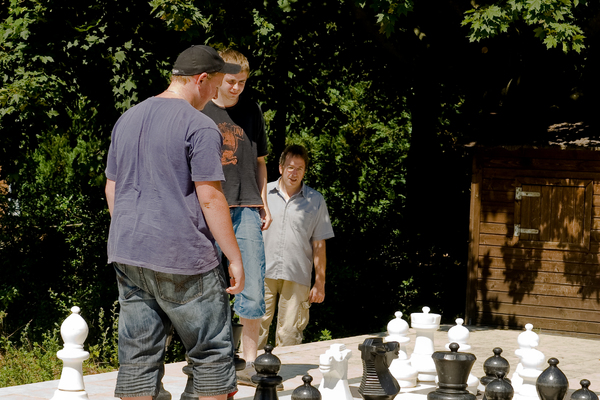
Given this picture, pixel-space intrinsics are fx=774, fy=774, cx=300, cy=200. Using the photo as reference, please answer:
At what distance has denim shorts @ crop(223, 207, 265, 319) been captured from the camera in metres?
5.16

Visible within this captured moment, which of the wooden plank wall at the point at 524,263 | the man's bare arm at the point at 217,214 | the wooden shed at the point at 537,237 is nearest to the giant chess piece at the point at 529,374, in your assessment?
the man's bare arm at the point at 217,214

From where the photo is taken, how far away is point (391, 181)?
601 inches

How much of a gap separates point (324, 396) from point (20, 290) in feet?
41.6

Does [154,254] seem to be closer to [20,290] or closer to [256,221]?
[256,221]

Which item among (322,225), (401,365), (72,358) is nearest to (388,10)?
(322,225)

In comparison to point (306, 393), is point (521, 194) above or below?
above

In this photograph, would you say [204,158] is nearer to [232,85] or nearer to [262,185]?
[232,85]

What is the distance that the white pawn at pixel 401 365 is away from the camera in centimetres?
451

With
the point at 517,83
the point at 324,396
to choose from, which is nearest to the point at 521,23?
the point at 517,83

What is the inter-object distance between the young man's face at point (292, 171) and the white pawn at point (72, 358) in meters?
3.55

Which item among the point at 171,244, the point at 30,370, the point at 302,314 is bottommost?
the point at 30,370

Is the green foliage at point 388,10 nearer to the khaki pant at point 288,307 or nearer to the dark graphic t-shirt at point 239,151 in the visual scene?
the khaki pant at point 288,307

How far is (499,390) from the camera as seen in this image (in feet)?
12.1

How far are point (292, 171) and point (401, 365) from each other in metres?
2.76
